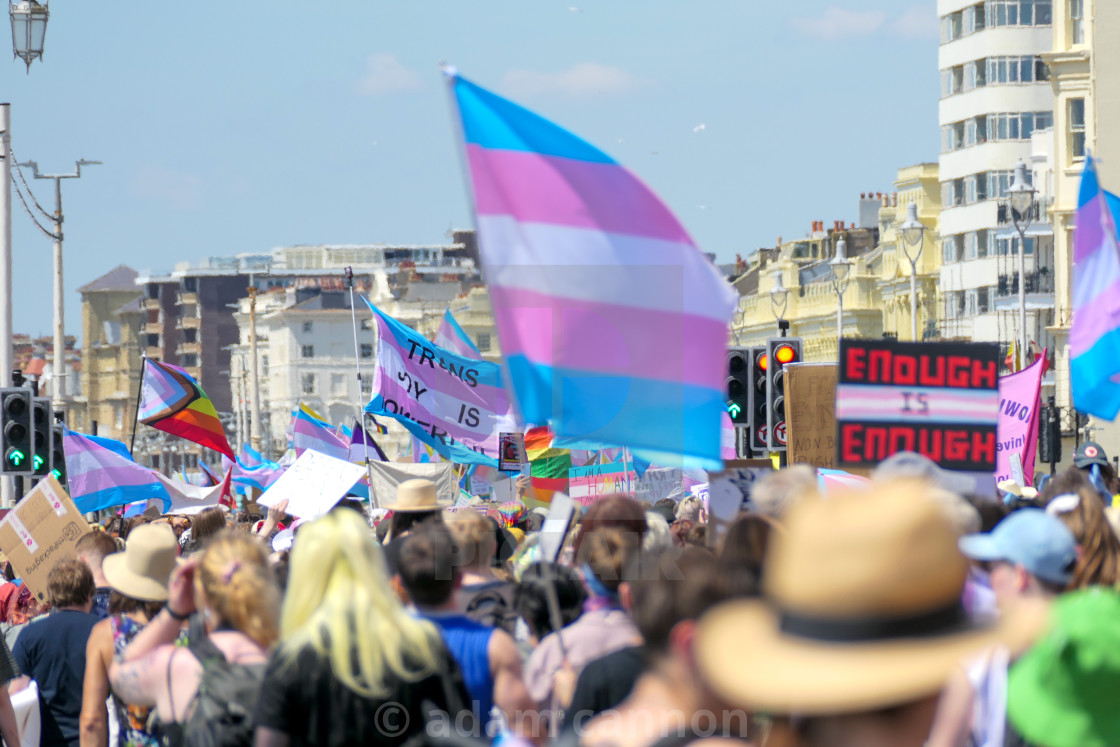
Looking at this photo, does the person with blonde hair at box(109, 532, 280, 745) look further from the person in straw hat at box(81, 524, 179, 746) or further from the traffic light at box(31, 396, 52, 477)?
the traffic light at box(31, 396, 52, 477)

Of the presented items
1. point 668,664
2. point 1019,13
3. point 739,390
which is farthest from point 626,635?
point 1019,13

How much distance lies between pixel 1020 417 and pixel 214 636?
9.97 metres

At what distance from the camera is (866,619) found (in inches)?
101

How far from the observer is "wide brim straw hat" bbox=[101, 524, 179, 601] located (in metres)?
6.44

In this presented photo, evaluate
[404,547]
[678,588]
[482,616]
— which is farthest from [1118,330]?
[678,588]

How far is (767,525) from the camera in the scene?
5.23 metres

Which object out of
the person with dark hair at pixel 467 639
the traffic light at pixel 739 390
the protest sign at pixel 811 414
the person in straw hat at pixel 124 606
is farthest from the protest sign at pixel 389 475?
the person with dark hair at pixel 467 639

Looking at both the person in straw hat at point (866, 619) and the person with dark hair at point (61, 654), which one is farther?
the person with dark hair at point (61, 654)

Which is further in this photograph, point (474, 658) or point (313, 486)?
point (313, 486)

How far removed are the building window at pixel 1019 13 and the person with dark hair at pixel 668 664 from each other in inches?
2307

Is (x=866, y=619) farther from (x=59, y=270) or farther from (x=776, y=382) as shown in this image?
(x=59, y=270)

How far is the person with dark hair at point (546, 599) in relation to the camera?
20.1 ft

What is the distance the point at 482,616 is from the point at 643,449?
1012mm

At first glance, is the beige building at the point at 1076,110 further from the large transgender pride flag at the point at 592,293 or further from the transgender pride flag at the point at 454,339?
the large transgender pride flag at the point at 592,293
